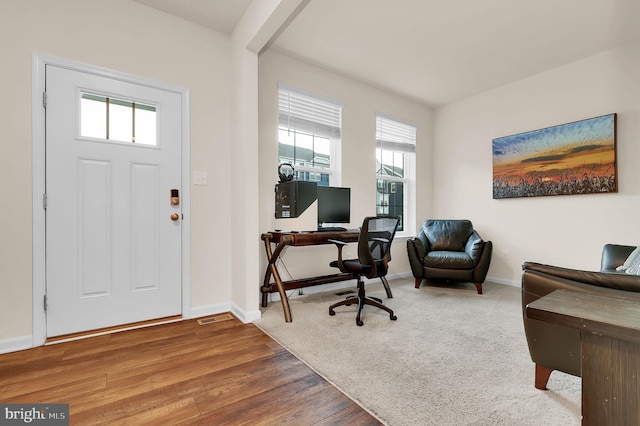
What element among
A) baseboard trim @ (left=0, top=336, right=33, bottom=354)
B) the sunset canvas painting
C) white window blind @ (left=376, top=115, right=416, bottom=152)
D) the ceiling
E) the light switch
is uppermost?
the ceiling

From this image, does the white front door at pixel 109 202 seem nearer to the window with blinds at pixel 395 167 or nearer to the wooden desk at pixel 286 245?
the wooden desk at pixel 286 245

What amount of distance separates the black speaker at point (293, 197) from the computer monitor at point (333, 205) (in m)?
0.23

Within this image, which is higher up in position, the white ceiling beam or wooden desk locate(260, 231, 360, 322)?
the white ceiling beam

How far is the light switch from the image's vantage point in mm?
2672

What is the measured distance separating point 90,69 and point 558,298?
3.24 m

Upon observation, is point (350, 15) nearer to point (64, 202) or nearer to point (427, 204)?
point (64, 202)

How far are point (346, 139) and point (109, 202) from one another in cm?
268

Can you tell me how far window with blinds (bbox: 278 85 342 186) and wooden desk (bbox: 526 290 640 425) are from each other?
2.90 meters

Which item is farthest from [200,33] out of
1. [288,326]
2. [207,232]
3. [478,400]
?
[478,400]

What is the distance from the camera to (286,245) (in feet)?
8.85

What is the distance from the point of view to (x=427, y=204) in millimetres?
4832

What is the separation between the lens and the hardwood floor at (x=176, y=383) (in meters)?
1.35

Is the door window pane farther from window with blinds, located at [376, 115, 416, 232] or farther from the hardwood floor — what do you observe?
window with blinds, located at [376, 115, 416, 232]

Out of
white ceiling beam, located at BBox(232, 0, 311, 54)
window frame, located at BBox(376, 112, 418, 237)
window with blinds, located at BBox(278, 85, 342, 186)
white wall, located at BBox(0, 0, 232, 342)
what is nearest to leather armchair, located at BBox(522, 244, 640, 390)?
white ceiling beam, located at BBox(232, 0, 311, 54)
